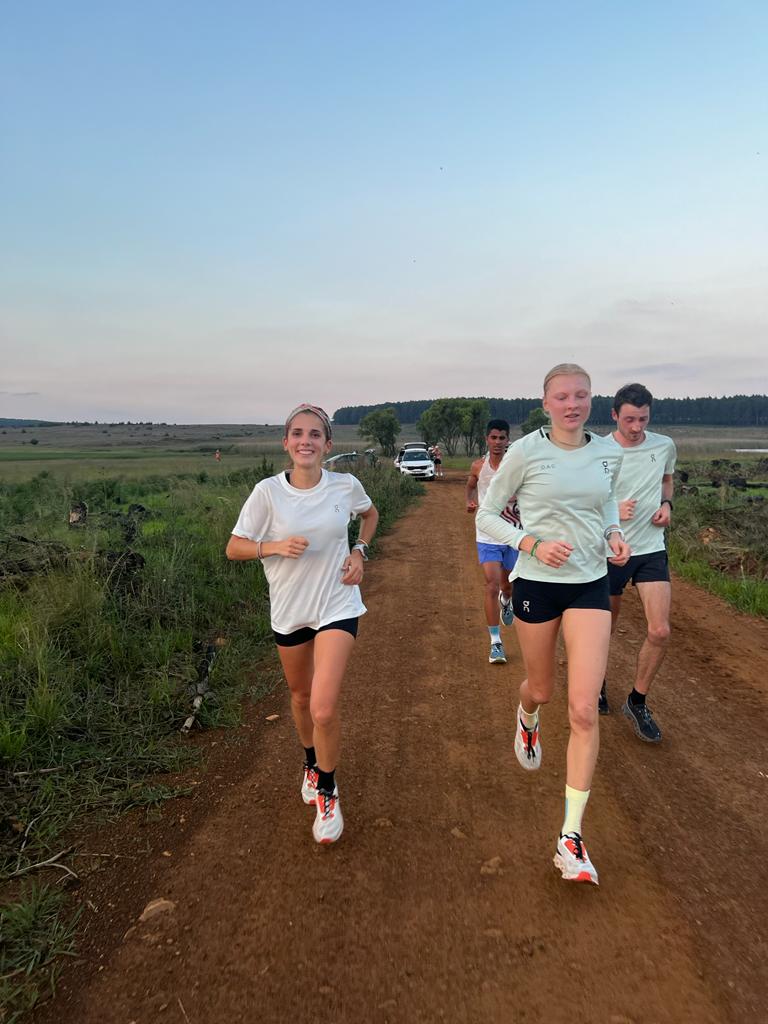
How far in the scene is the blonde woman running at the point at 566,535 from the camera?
2.91 m

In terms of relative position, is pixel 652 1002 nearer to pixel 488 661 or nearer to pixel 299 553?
pixel 299 553

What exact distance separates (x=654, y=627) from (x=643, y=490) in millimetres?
995

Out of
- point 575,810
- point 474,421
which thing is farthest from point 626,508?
point 474,421

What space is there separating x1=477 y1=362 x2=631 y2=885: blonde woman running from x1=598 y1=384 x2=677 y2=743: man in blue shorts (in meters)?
1.13

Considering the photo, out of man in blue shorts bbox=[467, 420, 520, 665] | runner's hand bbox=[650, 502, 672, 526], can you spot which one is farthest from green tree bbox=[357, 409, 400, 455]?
runner's hand bbox=[650, 502, 672, 526]

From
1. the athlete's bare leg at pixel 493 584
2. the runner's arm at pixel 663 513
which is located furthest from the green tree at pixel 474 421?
the runner's arm at pixel 663 513

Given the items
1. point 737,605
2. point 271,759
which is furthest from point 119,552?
point 737,605

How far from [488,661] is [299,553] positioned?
3.39 meters

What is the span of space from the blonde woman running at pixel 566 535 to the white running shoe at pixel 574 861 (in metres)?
0.04

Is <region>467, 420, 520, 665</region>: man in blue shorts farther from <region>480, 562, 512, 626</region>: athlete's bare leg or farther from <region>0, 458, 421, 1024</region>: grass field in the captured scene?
<region>0, 458, 421, 1024</region>: grass field

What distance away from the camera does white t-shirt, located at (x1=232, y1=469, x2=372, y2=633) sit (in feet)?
10.1

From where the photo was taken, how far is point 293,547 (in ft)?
9.46

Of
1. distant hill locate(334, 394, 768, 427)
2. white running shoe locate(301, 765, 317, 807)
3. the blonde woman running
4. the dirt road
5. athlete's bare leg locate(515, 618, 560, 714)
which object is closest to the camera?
the dirt road

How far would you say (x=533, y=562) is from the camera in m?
3.12
